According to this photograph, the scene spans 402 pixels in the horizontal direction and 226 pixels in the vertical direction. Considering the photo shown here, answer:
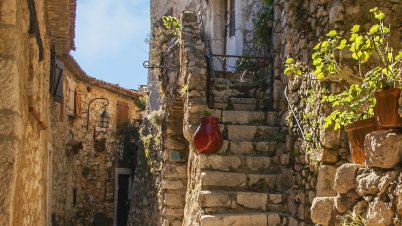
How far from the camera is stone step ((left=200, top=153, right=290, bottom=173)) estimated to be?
5.76 metres

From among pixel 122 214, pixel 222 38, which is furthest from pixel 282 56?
pixel 122 214

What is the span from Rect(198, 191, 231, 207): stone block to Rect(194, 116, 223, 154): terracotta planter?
66 centimetres

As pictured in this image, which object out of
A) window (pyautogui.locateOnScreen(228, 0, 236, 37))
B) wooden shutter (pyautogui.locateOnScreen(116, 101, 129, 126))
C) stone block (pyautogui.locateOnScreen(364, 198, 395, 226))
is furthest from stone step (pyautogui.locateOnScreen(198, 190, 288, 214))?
wooden shutter (pyautogui.locateOnScreen(116, 101, 129, 126))

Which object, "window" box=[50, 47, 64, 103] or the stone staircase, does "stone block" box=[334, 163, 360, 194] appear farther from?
"window" box=[50, 47, 64, 103]

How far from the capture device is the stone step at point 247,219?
16.5 ft

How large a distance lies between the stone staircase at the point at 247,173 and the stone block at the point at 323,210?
221 cm

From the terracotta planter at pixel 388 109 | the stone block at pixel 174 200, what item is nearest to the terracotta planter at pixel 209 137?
the stone block at pixel 174 200

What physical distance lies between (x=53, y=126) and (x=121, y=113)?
6.74 m

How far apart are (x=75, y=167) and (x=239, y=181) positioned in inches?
397

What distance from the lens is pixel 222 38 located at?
10406 mm

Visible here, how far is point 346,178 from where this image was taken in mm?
2621

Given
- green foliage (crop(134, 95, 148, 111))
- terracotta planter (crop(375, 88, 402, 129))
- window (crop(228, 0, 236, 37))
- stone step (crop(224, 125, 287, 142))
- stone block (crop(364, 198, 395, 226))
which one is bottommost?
stone block (crop(364, 198, 395, 226))

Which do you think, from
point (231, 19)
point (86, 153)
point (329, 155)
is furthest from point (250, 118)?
point (86, 153)

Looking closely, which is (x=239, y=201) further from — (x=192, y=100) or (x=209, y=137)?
(x=192, y=100)
